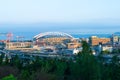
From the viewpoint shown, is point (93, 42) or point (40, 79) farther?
point (93, 42)

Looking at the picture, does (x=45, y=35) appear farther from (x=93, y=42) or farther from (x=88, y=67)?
(x=88, y=67)

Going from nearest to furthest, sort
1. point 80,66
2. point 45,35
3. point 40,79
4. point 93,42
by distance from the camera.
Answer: point 40,79 → point 80,66 → point 93,42 → point 45,35

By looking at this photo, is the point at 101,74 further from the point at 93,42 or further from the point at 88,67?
the point at 93,42

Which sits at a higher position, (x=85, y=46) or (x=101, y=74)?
(x=85, y=46)

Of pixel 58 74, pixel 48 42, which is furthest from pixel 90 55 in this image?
pixel 48 42

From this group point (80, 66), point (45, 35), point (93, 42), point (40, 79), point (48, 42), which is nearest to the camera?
point (40, 79)

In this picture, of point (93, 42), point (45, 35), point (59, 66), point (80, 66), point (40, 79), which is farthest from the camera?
point (45, 35)

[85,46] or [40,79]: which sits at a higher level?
[85,46]

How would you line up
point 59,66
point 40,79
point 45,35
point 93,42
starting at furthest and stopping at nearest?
point 45,35 → point 93,42 → point 59,66 → point 40,79

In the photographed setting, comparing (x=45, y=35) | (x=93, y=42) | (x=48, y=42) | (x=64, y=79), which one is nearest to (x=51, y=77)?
(x=64, y=79)
